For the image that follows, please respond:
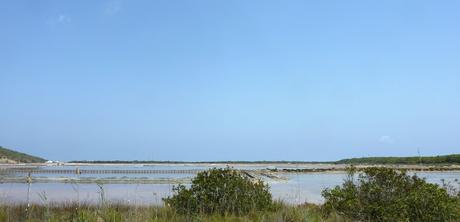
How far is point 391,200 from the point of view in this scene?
362 inches

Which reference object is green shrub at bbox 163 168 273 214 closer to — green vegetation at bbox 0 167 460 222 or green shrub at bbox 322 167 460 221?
green vegetation at bbox 0 167 460 222

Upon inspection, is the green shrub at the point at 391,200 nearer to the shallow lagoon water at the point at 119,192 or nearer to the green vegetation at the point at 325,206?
the green vegetation at the point at 325,206

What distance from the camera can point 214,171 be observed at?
10664 millimetres

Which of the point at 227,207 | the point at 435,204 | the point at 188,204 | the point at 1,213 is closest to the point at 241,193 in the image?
the point at 227,207

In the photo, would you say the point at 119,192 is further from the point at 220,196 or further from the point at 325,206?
the point at 325,206

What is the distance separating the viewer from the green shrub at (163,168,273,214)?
9.73 metres

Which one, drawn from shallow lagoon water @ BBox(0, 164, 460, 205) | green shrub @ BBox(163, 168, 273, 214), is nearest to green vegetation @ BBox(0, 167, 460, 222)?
green shrub @ BBox(163, 168, 273, 214)

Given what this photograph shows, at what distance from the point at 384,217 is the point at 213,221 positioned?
3167 mm

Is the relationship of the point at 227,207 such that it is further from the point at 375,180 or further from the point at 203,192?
the point at 375,180

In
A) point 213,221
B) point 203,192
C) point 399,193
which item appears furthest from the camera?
point 203,192

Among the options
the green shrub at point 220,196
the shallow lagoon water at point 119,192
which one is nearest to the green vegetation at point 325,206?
the green shrub at point 220,196

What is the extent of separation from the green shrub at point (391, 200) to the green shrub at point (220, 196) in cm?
148

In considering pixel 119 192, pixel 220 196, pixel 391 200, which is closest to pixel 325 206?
pixel 391 200

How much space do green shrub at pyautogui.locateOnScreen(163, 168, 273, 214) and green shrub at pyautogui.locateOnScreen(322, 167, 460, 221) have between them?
4.87 ft
